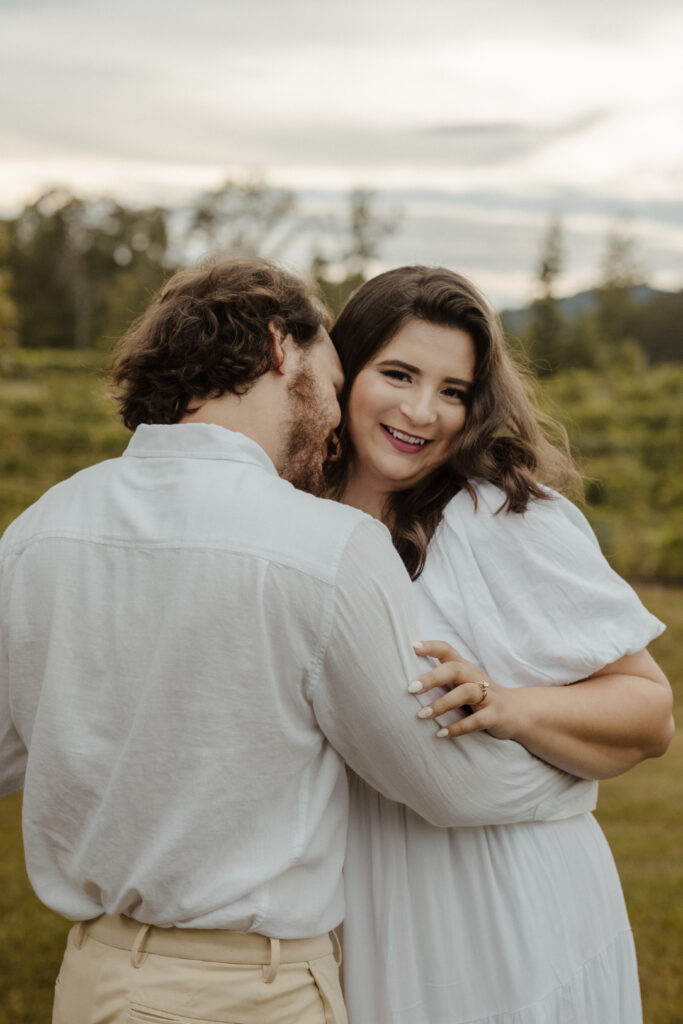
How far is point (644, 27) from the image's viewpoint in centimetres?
684

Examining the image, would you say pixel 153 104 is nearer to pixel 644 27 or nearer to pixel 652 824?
pixel 644 27

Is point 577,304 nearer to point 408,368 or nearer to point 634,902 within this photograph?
point 634,902

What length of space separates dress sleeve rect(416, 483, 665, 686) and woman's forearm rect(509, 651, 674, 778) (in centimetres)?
5

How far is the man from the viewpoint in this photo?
1477 mm

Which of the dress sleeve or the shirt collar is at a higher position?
the shirt collar

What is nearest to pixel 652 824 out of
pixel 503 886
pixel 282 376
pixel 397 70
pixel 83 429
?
pixel 503 886

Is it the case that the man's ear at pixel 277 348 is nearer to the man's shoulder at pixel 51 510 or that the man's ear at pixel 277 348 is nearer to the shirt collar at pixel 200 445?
the shirt collar at pixel 200 445

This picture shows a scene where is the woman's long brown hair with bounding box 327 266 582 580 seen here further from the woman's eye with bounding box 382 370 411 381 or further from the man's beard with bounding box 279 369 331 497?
the man's beard with bounding box 279 369 331 497

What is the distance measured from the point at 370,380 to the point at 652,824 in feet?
15.0

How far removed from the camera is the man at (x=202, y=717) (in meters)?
1.48

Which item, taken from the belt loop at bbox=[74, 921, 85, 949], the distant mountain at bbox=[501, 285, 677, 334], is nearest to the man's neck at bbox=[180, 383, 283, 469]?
the belt loop at bbox=[74, 921, 85, 949]

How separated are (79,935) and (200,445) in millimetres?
822

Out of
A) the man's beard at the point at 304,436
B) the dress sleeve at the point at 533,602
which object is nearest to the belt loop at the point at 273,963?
the dress sleeve at the point at 533,602

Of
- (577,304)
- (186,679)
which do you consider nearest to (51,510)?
(186,679)
